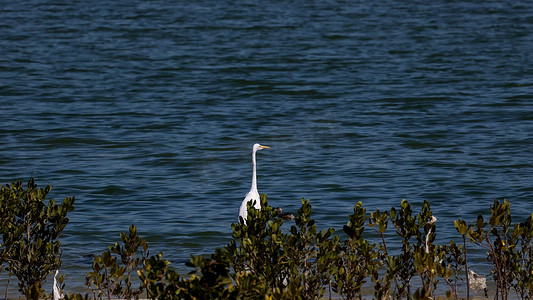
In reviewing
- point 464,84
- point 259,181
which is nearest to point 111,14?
point 464,84

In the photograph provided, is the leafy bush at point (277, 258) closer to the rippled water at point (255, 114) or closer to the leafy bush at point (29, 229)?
the leafy bush at point (29, 229)

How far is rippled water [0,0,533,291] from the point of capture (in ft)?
56.5

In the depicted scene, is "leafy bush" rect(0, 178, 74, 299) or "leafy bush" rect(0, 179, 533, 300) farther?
"leafy bush" rect(0, 178, 74, 299)

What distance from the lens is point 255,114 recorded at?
1080 inches

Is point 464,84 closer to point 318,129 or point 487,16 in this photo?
point 318,129

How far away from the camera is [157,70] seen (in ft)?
119

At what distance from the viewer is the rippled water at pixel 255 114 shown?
17.2 meters

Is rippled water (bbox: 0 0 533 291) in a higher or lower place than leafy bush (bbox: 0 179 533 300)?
higher

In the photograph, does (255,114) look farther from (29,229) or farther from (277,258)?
(277,258)

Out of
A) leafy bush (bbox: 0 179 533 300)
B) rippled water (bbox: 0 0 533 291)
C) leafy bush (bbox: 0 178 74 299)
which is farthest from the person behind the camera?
rippled water (bbox: 0 0 533 291)

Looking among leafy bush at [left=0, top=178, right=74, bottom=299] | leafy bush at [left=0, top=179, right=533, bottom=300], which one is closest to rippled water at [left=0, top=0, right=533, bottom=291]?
leafy bush at [left=0, top=178, right=74, bottom=299]

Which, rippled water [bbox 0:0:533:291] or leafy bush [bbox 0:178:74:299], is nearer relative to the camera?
leafy bush [bbox 0:178:74:299]

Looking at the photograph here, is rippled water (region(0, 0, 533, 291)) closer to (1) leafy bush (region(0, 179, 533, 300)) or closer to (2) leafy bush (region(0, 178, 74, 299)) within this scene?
(2) leafy bush (region(0, 178, 74, 299))

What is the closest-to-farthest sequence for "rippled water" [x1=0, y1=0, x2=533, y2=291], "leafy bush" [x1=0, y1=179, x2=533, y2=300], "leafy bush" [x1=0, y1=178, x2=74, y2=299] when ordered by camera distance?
"leafy bush" [x1=0, y1=179, x2=533, y2=300] → "leafy bush" [x1=0, y1=178, x2=74, y2=299] → "rippled water" [x1=0, y1=0, x2=533, y2=291]
